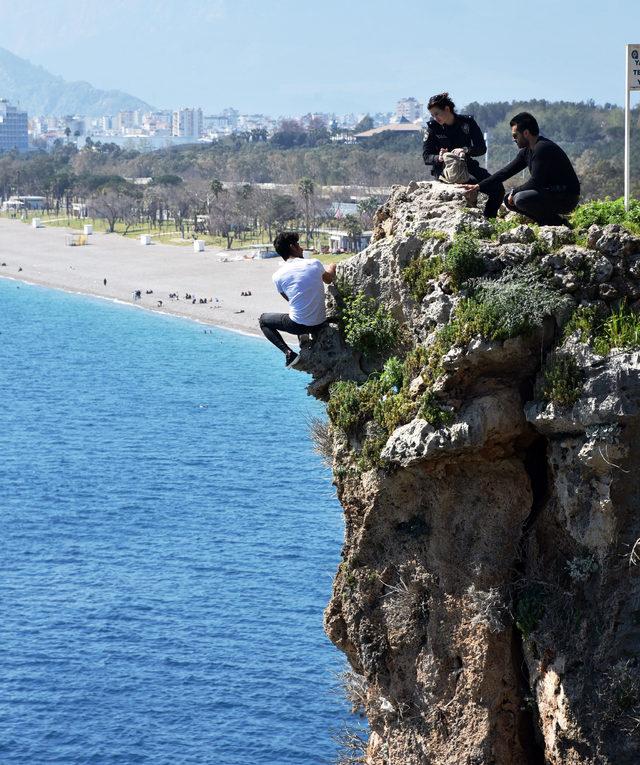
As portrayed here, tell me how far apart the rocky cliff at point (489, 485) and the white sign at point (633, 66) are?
2.74 m

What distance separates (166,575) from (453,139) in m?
31.4

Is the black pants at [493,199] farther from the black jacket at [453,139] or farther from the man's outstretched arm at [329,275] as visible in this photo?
the man's outstretched arm at [329,275]

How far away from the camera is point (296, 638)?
37.7 meters

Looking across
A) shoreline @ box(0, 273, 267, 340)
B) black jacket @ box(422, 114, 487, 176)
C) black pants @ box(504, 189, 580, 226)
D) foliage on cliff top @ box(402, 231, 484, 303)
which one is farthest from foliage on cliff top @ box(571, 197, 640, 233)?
shoreline @ box(0, 273, 267, 340)

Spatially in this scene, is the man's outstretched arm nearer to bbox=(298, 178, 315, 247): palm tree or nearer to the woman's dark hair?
the woman's dark hair

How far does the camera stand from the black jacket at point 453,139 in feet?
46.7

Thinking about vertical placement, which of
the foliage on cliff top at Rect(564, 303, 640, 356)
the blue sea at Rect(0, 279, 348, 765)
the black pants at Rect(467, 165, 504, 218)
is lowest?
the blue sea at Rect(0, 279, 348, 765)

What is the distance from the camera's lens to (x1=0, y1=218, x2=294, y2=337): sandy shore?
10731 cm

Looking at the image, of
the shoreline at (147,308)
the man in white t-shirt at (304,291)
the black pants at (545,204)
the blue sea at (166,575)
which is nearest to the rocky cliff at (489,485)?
the man in white t-shirt at (304,291)

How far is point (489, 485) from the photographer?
1183cm

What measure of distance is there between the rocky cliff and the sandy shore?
82410 millimetres

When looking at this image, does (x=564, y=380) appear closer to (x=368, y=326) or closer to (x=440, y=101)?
(x=368, y=326)

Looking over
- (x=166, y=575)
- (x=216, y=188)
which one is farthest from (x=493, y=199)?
(x=216, y=188)

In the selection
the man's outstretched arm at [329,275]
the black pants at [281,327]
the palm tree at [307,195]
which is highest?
the palm tree at [307,195]
